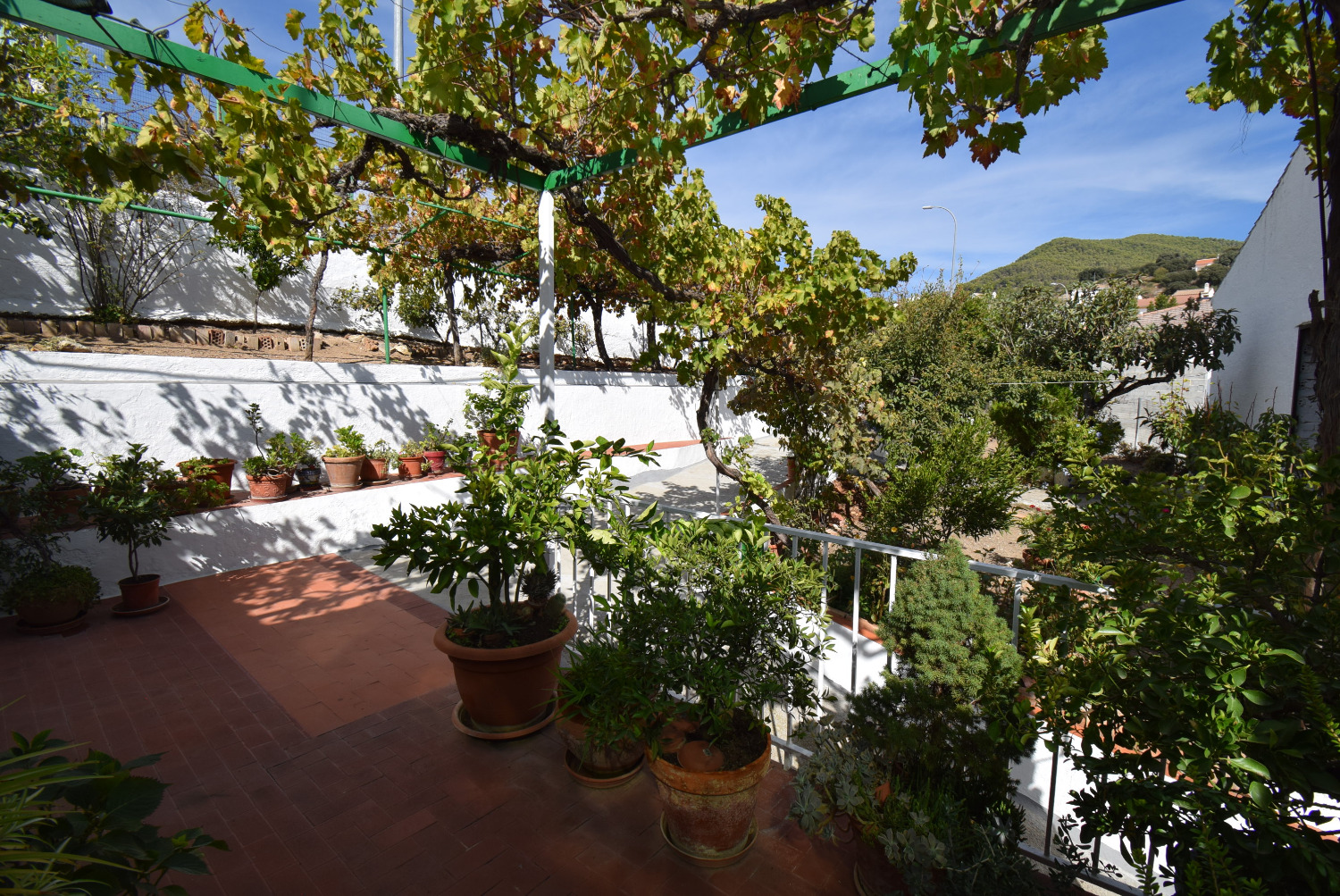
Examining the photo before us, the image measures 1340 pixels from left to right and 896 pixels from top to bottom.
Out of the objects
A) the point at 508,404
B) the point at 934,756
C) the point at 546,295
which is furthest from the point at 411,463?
the point at 934,756

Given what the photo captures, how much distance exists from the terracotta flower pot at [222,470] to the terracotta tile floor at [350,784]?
1.66 metres

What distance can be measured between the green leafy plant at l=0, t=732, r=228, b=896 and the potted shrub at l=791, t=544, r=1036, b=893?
5.04 ft

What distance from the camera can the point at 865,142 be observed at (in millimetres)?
6812

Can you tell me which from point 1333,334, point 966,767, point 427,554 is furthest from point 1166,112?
point 427,554

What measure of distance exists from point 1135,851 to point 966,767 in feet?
1.55

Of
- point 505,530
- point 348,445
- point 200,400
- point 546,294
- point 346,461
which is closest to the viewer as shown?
point 505,530

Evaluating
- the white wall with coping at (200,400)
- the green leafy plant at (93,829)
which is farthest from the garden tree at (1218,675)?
the white wall with coping at (200,400)

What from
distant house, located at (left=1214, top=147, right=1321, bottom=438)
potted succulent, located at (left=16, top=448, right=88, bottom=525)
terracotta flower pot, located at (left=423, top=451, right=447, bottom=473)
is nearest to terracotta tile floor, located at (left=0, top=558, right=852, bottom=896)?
potted succulent, located at (left=16, top=448, right=88, bottom=525)

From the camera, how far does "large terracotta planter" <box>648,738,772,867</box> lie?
6.24 ft

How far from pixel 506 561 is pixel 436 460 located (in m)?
5.35

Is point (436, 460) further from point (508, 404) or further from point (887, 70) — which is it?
point (887, 70)

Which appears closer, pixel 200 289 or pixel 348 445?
pixel 348 445

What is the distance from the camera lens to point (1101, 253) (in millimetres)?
41750

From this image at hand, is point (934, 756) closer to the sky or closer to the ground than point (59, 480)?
closer to the ground
